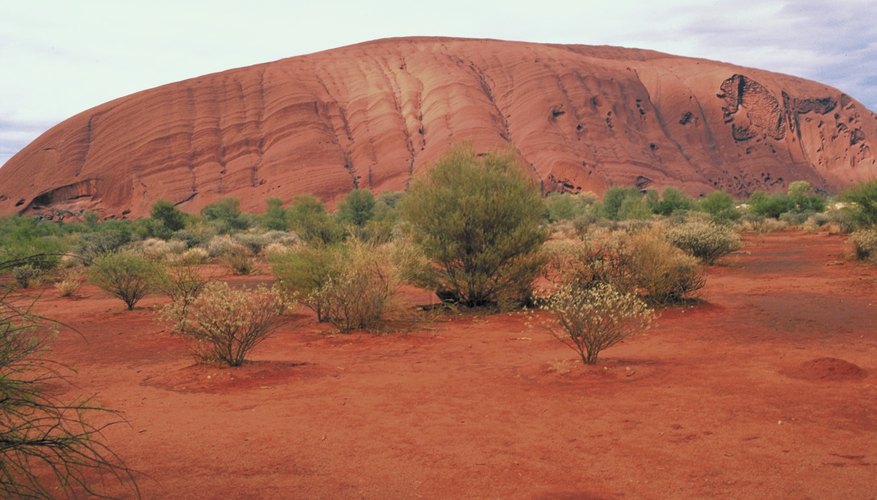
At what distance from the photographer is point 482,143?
69875 mm

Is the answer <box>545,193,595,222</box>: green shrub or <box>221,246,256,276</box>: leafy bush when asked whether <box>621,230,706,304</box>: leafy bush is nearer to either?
<box>221,246,256,276</box>: leafy bush

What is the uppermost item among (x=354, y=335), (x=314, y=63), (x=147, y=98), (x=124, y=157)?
(x=314, y=63)

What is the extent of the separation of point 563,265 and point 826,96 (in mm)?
100675

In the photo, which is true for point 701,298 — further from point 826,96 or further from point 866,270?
point 826,96

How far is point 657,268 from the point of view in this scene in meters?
14.3

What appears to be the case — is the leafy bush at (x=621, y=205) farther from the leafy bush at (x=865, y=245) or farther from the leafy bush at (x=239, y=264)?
the leafy bush at (x=239, y=264)

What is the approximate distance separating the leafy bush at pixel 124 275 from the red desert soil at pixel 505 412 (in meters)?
4.15

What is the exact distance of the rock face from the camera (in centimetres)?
7062

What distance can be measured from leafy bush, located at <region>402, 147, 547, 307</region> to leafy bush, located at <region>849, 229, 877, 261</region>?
1129cm

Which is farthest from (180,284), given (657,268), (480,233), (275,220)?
(275,220)

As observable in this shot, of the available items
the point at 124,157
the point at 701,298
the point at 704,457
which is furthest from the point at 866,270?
the point at 124,157

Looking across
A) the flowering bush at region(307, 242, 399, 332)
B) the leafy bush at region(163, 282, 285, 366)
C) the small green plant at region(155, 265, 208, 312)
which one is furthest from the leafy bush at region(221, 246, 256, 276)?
the leafy bush at region(163, 282, 285, 366)

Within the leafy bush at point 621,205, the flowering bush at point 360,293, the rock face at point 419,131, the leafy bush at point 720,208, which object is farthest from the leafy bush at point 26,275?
the rock face at point 419,131

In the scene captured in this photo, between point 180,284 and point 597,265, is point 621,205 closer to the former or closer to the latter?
point 597,265
